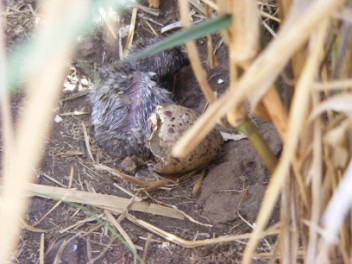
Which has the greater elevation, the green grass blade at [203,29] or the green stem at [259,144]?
the green grass blade at [203,29]

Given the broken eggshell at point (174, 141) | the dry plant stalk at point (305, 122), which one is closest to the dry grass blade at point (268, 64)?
the dry plant stalk at point (305, 122)

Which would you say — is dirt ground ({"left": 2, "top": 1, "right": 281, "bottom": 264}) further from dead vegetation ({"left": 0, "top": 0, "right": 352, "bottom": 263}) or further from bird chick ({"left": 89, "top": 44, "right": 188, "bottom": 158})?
dead vegetation ({"left": 0, "top": 0, "right": 352, "bottom": 263})

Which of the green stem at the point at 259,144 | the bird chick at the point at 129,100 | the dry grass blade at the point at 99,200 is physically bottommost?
the dry grass blade at the point at 99,200

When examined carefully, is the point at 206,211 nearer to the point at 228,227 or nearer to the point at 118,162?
the point at 228,227

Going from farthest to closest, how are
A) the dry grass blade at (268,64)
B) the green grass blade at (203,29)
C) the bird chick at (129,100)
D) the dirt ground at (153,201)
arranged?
the bird chick at (129,100) < the dirt ground at (153,201) < the green grass blade at (203,29) < the dry grass blade at (268,64)

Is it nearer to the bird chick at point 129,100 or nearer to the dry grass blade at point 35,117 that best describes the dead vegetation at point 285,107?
the dry grass blade at point 35,117

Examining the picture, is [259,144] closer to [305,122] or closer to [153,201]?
[305,122]

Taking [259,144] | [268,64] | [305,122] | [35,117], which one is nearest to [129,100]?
[259,144]
